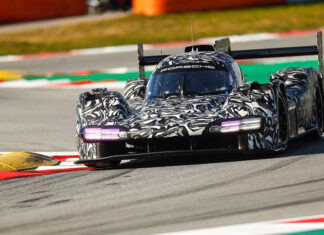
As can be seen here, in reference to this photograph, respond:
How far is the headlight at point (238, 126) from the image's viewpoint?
8.20 meters

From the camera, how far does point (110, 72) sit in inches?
777

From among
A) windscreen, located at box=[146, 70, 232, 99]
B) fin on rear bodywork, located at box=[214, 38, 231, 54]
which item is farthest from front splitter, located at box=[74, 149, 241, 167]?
fin on rear bodywork, located at box=[214, 38, 231, 54]

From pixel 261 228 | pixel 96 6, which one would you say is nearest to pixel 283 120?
pixel 261 228

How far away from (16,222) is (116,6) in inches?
1350

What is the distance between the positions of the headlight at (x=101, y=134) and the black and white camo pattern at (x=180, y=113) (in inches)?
3.2

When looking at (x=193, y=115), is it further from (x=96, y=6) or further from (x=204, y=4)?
(x=96, y=6)

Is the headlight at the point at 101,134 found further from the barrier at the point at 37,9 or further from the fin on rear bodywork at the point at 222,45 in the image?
the barrier at the point at 37,9

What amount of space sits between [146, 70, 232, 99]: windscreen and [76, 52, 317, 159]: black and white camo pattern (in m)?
0.16

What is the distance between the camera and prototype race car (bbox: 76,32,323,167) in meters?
8.29

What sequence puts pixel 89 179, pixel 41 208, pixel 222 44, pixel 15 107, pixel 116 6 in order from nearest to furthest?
pixel 41 208 < pixel 89 179 < pixel 222 44 < pixel 15 107 < pixel 116 6

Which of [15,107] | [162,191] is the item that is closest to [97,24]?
[15,107]

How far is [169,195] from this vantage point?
6.69 meters

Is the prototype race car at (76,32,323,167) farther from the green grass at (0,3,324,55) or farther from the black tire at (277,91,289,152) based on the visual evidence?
the green grass at (0,3,324,55)

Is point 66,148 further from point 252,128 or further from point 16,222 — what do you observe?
point 16,222
